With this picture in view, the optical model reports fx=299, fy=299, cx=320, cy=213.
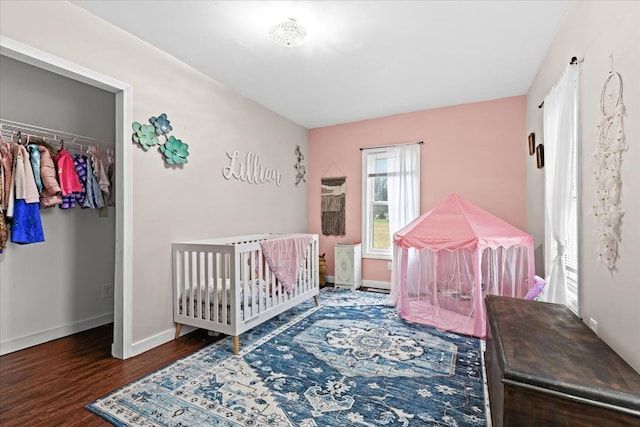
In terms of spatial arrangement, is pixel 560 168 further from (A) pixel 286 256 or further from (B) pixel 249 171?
(B) pixel 249 171

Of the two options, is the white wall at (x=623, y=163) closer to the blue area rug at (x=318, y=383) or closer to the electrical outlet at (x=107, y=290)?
the blue area rug at (x=318, y=383)

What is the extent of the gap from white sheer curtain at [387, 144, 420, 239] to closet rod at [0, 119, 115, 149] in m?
3.47

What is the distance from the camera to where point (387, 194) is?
14.7 feet

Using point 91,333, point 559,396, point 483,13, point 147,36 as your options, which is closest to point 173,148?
point 147,36

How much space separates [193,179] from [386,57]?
217cm

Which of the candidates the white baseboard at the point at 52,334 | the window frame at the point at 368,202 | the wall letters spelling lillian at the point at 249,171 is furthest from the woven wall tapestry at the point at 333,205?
the white baseboard at the point at 52,334

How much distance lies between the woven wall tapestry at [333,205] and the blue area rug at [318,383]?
214cm

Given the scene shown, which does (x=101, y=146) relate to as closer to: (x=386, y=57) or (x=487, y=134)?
(x=386, y=57)

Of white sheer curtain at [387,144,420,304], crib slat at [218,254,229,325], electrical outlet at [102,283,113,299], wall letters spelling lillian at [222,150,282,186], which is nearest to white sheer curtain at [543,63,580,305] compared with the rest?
white sheer curtain at [387,144,420,304]

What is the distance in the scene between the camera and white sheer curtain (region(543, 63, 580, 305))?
1887 mm

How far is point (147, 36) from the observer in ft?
7.95

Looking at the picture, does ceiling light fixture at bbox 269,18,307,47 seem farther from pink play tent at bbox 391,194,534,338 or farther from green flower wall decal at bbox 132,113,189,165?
pink play tent at bbox 391,194,534,338

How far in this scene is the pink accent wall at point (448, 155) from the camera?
3.70 m

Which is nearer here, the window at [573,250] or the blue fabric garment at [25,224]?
the window at [573,250]
